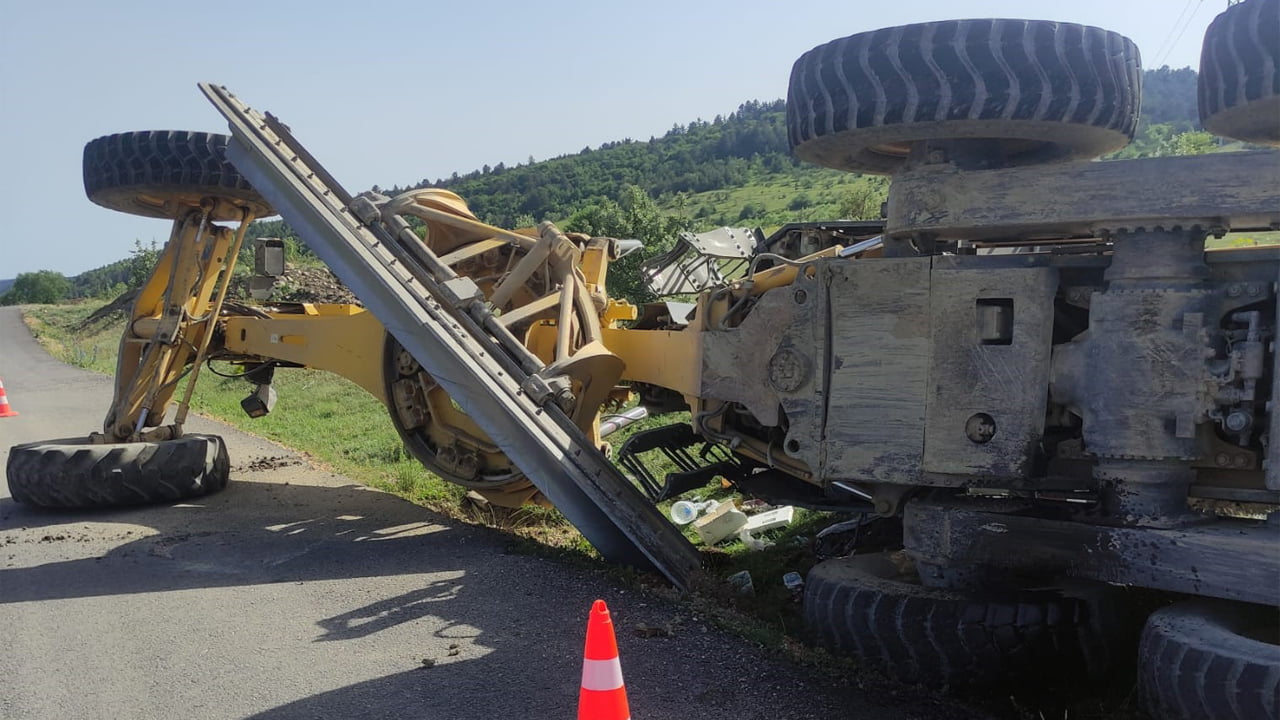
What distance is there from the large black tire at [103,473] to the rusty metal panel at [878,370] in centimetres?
563

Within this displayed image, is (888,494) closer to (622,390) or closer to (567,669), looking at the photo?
(567,669)

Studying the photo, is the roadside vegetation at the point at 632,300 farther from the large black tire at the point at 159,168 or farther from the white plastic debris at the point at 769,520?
the large black tire at the point at 159,168

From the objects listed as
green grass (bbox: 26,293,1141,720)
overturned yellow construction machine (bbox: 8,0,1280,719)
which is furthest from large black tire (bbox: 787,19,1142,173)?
green grass (bbox: 26,293,1141,720)

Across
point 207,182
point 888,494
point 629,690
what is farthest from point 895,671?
point 207,182

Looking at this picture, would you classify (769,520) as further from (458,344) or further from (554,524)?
(458,344)

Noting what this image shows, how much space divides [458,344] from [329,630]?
71.8 inches

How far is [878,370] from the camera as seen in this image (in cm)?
439

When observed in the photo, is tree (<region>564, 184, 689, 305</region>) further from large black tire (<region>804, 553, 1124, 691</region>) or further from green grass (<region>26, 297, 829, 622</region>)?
large black tire (<region>804, 553, 1124, 691</region>)

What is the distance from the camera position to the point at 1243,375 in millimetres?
3562

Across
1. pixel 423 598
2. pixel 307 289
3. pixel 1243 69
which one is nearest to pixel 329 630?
pixel 423 598

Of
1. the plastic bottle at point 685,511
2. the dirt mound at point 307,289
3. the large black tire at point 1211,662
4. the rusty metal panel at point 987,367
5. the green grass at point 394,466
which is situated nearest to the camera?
the large black tire at point 1211,662

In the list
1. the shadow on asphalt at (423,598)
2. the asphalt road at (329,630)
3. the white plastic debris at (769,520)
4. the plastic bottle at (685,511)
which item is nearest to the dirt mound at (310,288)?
the shadow on asphalt at (423,598)

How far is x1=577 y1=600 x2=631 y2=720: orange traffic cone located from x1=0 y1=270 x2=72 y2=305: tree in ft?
257

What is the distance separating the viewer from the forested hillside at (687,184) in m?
30.7
